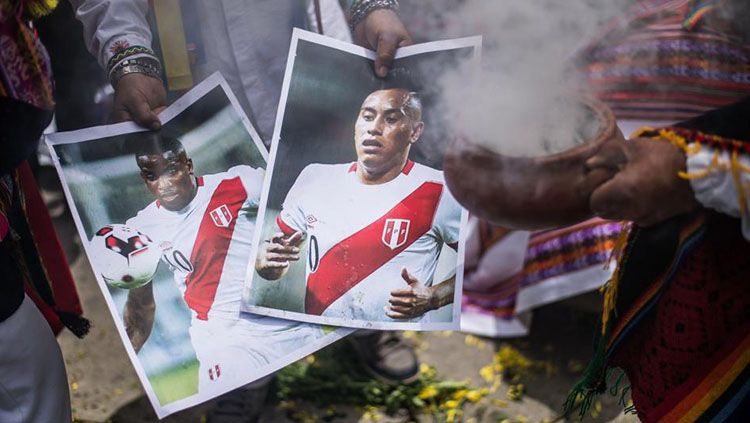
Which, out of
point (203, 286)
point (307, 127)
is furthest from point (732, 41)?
point (203, 286)

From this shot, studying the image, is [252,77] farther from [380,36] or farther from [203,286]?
[203,286]

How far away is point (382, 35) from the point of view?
59.7 inches

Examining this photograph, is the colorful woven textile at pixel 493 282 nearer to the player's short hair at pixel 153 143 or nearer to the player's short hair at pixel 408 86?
the player's short hair at pixel 408 86

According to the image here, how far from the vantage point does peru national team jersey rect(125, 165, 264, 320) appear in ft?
4.78

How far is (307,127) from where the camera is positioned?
1496 mm

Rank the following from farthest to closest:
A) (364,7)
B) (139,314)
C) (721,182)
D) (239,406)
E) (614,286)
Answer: (239,406) → (364,7) → (139,314) → (614,286) → (721,182)

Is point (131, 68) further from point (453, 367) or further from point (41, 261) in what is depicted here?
point (453, 367)

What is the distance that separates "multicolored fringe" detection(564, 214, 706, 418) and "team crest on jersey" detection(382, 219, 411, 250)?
1.40 ft

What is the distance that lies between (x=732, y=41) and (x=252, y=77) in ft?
3.60

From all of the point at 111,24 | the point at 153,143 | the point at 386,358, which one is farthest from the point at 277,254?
the point at 386,358

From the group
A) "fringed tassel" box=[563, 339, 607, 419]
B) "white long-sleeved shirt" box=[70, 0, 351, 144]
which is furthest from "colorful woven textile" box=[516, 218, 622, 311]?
"white long-sleeved shirt" box=[70, 0, 351, 144]

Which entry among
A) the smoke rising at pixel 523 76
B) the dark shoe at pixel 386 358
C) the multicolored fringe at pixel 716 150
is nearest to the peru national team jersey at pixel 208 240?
the smoke rising at pixel 523 76

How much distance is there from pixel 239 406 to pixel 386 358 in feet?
1.84

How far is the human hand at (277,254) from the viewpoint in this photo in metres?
1.45
